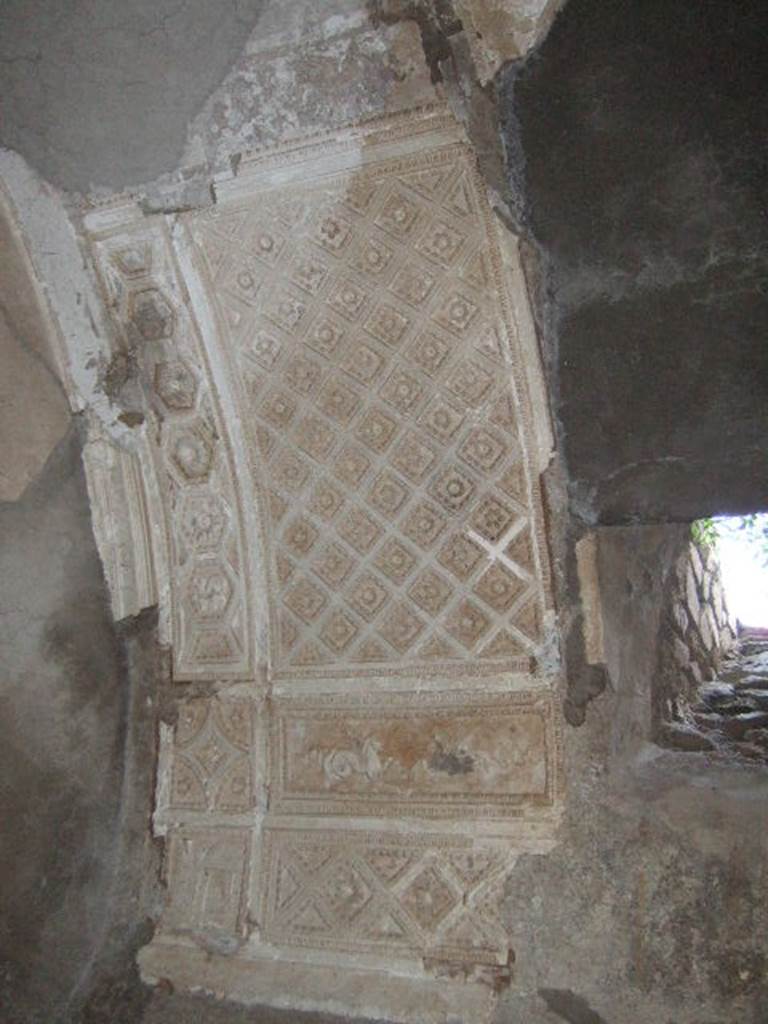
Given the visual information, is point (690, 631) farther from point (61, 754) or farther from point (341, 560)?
point (61, 754)

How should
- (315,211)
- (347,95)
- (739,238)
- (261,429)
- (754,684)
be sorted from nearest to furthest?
1. (739,238)
2. (347,95)
3. (315,211)
4. (261,429)
5. (754,684)

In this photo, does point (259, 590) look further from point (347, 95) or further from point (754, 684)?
point (754, 684)

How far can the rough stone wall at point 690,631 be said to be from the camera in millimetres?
3820

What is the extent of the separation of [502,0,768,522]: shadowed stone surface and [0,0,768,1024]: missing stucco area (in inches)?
0.5

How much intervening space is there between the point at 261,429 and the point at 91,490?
829 millimetres

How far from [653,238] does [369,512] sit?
152 cm

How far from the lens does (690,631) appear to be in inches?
172

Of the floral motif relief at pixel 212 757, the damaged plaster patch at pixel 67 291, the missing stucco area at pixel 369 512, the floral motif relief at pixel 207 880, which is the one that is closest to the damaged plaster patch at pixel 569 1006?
the missing stucco area at pixel 369 512

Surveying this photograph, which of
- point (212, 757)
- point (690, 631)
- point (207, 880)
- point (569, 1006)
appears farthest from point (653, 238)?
point (207, 880)

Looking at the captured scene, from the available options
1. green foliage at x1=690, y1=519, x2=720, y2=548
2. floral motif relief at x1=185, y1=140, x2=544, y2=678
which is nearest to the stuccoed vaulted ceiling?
floral motif relief at x1=185, y1=140, x2=544, y2=678

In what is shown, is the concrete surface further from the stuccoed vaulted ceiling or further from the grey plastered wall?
the grey plastered wall

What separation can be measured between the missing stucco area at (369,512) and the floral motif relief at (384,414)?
0.01 meters

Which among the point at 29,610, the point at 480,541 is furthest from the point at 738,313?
the point at 29,610

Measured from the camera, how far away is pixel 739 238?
8.31ft
